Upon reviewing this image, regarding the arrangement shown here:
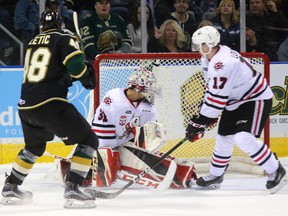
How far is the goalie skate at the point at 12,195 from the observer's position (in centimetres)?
427

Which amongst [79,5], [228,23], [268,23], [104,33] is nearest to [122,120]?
[104,33]

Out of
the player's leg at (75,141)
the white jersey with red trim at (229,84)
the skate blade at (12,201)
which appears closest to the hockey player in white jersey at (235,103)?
the white jersey with red trim at (229,84)

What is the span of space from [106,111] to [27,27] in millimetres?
1807

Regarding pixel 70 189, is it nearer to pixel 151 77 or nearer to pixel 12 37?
pixel 151 77

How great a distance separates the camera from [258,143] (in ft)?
A: 15.1

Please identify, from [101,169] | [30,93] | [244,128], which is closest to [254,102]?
[244,128]

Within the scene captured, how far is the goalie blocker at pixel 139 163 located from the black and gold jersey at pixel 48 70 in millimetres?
836

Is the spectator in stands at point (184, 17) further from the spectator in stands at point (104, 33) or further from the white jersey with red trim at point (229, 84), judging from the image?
the white jersey with red trim at point (229, 84)

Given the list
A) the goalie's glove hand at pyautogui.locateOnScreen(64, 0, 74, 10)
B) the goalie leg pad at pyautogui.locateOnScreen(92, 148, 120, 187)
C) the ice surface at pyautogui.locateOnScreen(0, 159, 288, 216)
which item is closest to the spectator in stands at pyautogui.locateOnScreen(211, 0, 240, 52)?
the goalie's glove hand at pyautogui.locateOnScreen(64, 0, 74, 10)

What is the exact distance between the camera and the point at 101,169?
4.92 metres

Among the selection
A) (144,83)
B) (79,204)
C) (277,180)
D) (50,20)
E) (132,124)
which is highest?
(50,20)

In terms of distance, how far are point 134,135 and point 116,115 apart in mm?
167

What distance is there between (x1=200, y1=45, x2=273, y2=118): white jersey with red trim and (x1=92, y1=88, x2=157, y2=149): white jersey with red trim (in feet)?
1.59

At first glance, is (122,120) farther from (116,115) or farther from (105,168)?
(105,168)
